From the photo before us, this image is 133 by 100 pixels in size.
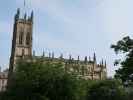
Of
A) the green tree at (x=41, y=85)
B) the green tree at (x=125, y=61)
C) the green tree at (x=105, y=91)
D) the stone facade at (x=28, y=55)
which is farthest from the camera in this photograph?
the stone facade at (x=28, y=55)

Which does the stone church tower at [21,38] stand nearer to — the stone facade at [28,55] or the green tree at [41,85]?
the stone facade at [28,55]

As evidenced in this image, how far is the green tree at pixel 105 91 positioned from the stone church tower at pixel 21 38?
212ft

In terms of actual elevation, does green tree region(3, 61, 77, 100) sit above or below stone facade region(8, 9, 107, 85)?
below

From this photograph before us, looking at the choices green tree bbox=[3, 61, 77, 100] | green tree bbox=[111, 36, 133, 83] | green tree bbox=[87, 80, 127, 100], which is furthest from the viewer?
green tree bbox=[87, 80, 127, 100]

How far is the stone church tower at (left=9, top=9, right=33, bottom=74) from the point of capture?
507 feet

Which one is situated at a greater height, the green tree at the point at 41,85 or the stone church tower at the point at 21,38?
the stone church tower at the point at 21,38

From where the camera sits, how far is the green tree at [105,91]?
2990 inches

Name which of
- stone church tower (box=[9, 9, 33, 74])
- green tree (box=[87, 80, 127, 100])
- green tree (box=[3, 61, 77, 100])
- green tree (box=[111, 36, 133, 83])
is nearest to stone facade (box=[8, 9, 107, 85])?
stone church tower (box=[9, 9, 33, 74])

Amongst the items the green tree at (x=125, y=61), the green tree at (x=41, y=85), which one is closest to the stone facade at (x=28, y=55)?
the green tree at (x=41, y=85)

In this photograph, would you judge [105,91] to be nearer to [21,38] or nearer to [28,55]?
[28,55]

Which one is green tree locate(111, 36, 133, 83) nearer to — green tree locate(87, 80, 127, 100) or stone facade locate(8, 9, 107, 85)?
green tree locate(87, 80, 127, 100)

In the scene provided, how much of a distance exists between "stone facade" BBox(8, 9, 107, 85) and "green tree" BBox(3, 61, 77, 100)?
7658 centimetres

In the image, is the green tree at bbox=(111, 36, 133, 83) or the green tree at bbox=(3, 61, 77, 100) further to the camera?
the green tree at bbox=(3, 61, 77, 100)

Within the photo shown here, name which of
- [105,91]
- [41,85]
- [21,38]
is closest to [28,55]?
[21,38]
